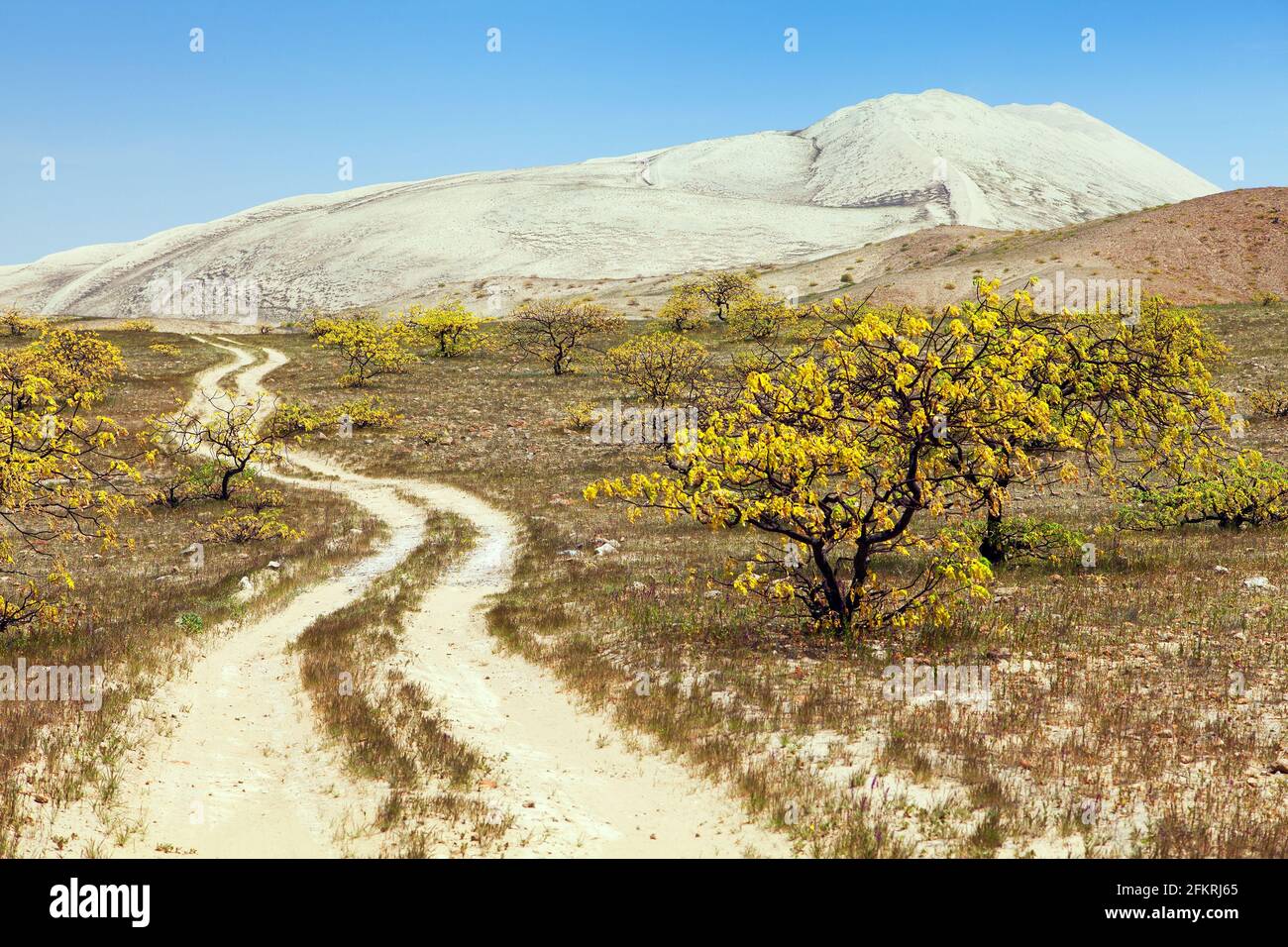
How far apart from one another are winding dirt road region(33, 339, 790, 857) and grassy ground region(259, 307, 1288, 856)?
0.61 m

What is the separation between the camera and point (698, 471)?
492 inches

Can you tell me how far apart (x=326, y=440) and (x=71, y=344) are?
26.1 metres

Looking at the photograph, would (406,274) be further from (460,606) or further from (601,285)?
(460,606)

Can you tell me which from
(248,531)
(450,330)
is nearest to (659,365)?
(248,531)

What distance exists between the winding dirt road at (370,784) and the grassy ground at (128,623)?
0.42m

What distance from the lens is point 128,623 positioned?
15.6m

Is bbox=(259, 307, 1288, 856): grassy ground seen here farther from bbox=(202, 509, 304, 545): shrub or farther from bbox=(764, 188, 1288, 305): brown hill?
bbox=(764, 188, 1288, 305): brown hill

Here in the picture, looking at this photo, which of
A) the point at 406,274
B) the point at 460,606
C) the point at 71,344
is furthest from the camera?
the point at 406,274

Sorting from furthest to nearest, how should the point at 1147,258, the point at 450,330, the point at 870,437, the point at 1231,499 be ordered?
the point at 450,330, the point at 1147,258, the point at 1231,499, the point at 870,437

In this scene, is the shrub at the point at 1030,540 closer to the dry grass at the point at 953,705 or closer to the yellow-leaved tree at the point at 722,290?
the dry grass at the point at 953,705

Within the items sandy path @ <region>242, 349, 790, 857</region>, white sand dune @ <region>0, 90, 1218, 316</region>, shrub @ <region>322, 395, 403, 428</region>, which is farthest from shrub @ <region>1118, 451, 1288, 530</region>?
white sand dune @ <region>0, 90, 1218, 316</region>

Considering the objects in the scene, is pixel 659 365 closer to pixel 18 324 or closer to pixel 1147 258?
pixel 1147 258

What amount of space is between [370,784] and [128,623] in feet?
31.8
